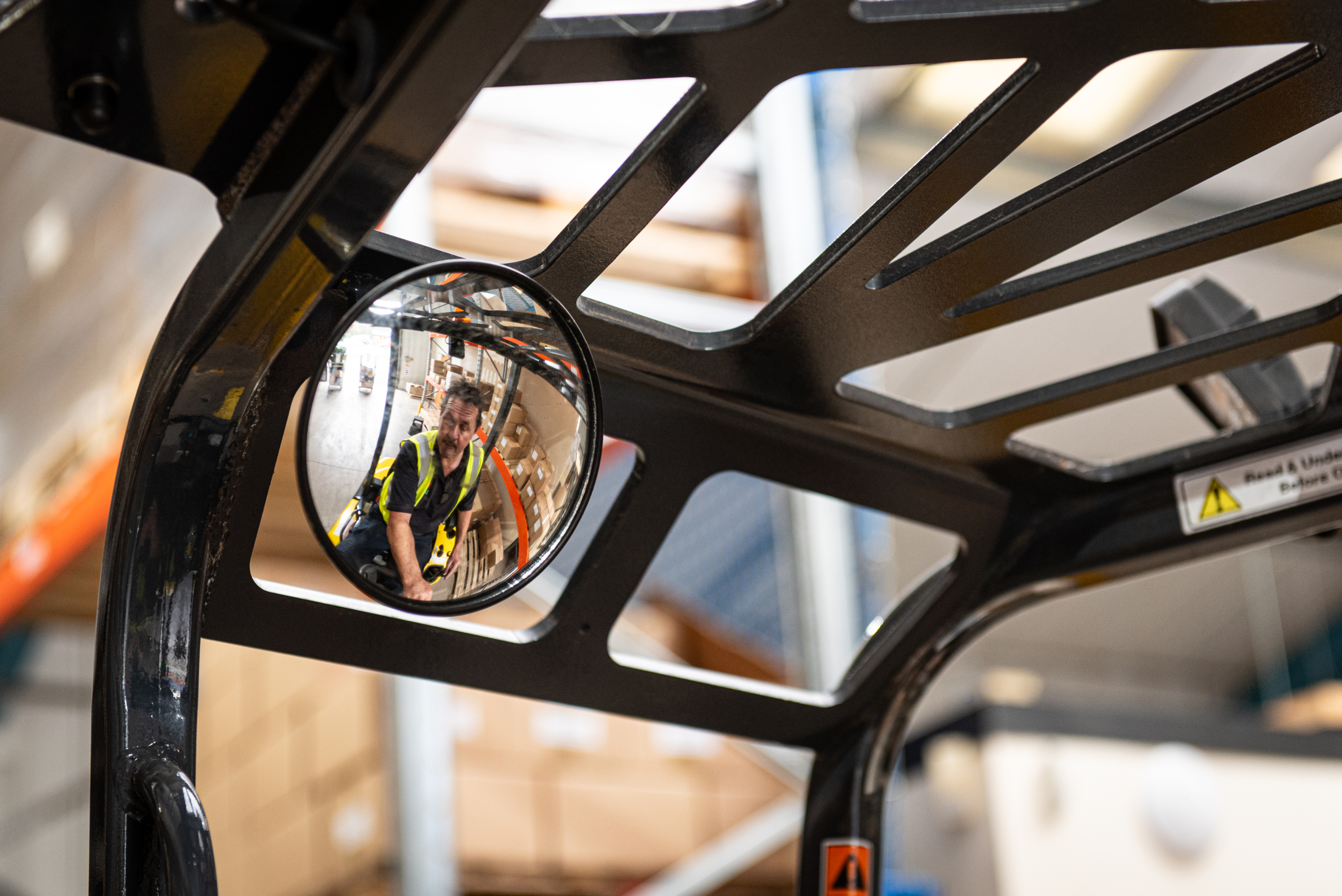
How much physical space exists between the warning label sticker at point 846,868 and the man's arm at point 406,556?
0.63 metres

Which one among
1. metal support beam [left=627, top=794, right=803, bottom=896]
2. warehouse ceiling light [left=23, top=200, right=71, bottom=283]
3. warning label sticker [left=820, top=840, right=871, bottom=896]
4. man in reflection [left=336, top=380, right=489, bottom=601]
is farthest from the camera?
warehouse ceiling light [left=23, top=200, right=71, bottom=283]

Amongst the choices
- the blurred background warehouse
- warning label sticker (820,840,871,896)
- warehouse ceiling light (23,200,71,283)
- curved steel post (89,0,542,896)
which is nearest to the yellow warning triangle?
warning label sticker (820,840,871,896)

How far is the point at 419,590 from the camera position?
2.43 ft

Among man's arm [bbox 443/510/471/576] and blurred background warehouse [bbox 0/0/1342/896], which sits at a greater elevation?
blurred background warehouse [bbox 0/0/1342/896]

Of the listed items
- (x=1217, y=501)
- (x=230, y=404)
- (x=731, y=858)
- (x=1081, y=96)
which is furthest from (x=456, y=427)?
(x=1081, y=96)

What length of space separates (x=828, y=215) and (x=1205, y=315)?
7.94 feet

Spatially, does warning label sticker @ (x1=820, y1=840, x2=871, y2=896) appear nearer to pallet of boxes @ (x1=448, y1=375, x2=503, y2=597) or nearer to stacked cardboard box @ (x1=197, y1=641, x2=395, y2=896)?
pallet of boxes @ (x1=448, y1=375, x2=503, y2=597)

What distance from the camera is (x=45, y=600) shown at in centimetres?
400

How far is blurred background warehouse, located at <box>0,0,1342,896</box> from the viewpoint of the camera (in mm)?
3002

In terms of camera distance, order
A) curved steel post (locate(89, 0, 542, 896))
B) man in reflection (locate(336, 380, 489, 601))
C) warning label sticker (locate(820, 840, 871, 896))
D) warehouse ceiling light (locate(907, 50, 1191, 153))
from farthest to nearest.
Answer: warehouse ceiling light (locate(907, 50, 1191, 153))
warning label sticker (locate(820, 840, 871, 896))
man in reflection (locate(336, 380, 489, 601))
curved steel post (locate(89, 0, 542, 896))

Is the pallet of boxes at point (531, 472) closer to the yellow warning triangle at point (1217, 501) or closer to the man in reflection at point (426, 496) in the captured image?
the man in reflection at point (426, 496)

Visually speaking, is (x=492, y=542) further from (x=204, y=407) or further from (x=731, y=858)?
(x=731, y=858)

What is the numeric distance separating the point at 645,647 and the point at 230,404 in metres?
2.70

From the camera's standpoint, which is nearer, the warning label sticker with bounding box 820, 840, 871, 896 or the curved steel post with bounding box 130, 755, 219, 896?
the curved steel post with bounding box 130, 755, 219, 896
